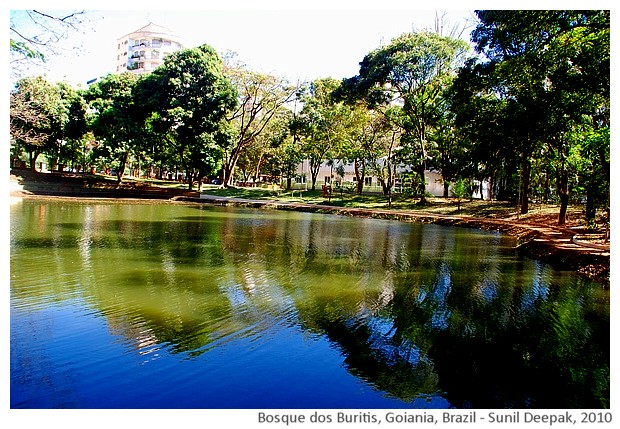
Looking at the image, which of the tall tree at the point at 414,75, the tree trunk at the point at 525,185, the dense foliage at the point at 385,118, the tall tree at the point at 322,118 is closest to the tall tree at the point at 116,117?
the dense foliage at the point at 385,118

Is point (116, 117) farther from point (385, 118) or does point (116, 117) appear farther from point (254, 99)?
point (385, 118)

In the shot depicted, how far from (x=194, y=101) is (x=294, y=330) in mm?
22913

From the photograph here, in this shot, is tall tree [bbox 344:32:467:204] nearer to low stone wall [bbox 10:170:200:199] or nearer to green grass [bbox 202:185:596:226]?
green grass [bbox 202:185:596:226]

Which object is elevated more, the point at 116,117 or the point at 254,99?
the point at 254,99

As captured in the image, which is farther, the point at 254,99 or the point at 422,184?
the point at 254,99

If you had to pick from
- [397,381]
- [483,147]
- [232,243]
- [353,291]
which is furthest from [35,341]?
[483,147]

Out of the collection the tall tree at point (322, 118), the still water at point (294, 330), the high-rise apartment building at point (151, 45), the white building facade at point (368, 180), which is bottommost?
the still water at point (294, 330)

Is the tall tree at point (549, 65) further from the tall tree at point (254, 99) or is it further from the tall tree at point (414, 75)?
the tall tree at point (254, 99)

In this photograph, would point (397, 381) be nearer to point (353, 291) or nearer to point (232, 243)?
point (353, 291)

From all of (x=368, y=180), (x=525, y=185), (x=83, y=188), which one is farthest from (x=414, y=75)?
(x=83, y=188)

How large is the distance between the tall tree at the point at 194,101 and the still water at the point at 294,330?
16.7 metres

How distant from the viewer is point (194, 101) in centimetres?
2605

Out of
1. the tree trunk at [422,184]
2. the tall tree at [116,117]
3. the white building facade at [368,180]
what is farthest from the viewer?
the white building facade at [368,180]

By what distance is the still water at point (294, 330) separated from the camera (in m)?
3.91
